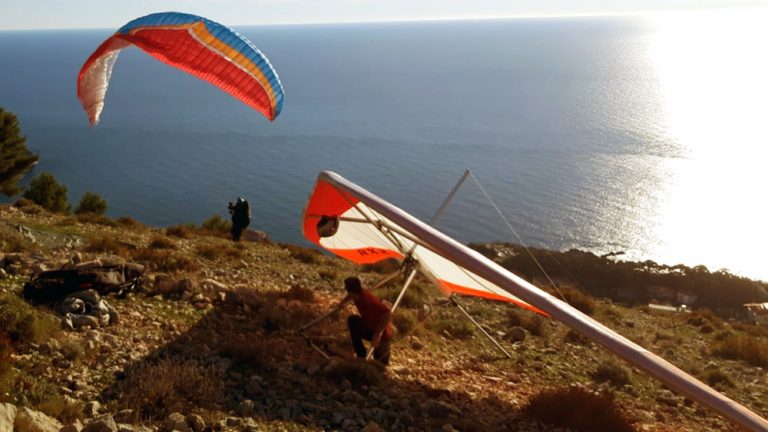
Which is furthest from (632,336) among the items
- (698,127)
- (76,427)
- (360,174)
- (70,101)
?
(70,101)

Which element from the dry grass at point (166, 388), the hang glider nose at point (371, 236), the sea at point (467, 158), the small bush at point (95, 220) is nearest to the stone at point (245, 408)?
the dry grass at point (166, 388)

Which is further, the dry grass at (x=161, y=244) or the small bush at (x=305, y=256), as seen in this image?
the small bush at (x=305, y=256)

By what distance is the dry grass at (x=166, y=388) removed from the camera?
647cm

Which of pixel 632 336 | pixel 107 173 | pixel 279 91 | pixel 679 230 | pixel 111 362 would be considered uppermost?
pixel 679 230

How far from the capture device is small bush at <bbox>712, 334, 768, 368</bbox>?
1327cm

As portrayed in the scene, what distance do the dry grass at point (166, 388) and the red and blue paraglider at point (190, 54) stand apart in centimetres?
566

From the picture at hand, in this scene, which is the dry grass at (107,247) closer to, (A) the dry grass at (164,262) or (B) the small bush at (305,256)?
(A) the dry grass at (164,262)

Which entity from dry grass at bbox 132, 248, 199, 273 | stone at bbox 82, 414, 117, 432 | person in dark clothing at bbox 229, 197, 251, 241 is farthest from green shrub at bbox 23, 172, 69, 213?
stone at bbox 82, 414, 117, 432

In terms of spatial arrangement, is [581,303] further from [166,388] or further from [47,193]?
[47,193]

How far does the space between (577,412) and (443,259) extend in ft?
12.1

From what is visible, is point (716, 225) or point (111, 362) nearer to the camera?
point (111, 362)

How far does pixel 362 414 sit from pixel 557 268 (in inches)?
1438

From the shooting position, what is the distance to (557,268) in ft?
138

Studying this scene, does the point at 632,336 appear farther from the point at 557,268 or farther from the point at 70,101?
the point at 70,101
